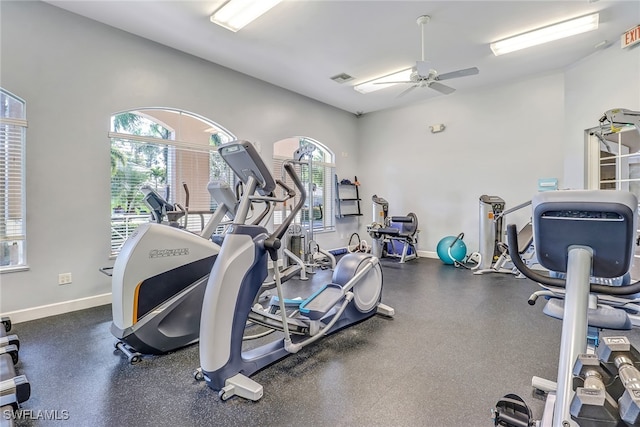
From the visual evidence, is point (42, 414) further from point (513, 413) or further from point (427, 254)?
point (427, 254)

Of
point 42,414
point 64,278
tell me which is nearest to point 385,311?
point 42,414

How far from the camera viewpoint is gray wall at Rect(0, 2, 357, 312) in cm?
322

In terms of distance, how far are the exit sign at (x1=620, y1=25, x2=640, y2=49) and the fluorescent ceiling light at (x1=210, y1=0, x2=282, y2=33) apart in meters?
4.29

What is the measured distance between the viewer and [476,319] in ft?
10.5

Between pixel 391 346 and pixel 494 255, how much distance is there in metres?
3.76

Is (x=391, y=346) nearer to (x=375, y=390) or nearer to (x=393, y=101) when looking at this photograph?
(x=375, y=390)

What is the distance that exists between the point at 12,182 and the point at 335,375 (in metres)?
3.71

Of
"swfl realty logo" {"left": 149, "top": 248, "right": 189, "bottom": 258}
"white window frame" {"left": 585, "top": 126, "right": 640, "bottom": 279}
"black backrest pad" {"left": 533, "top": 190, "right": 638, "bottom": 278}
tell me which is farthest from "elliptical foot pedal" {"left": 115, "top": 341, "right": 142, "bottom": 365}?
"white window frame" {"left": 585, "top": 126, "right": 640, "bottom": 279}

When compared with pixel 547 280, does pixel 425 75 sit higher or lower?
higher

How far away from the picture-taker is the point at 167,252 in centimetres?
239

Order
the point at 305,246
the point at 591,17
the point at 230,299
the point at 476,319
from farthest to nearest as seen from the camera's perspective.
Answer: the point at 305,246 < the point at 591,17 < the point at 476,319 < the point at 230,299

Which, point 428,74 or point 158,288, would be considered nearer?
point 158,288

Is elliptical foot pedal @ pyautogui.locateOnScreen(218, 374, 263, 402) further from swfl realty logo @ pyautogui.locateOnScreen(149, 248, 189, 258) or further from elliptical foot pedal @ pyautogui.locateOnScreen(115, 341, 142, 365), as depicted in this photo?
swfl realty logo @ pyautogui.locateOnScreen(149, 248, 189, 258)

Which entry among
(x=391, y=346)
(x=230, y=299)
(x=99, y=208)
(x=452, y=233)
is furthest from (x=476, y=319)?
(x=99, y=208)
